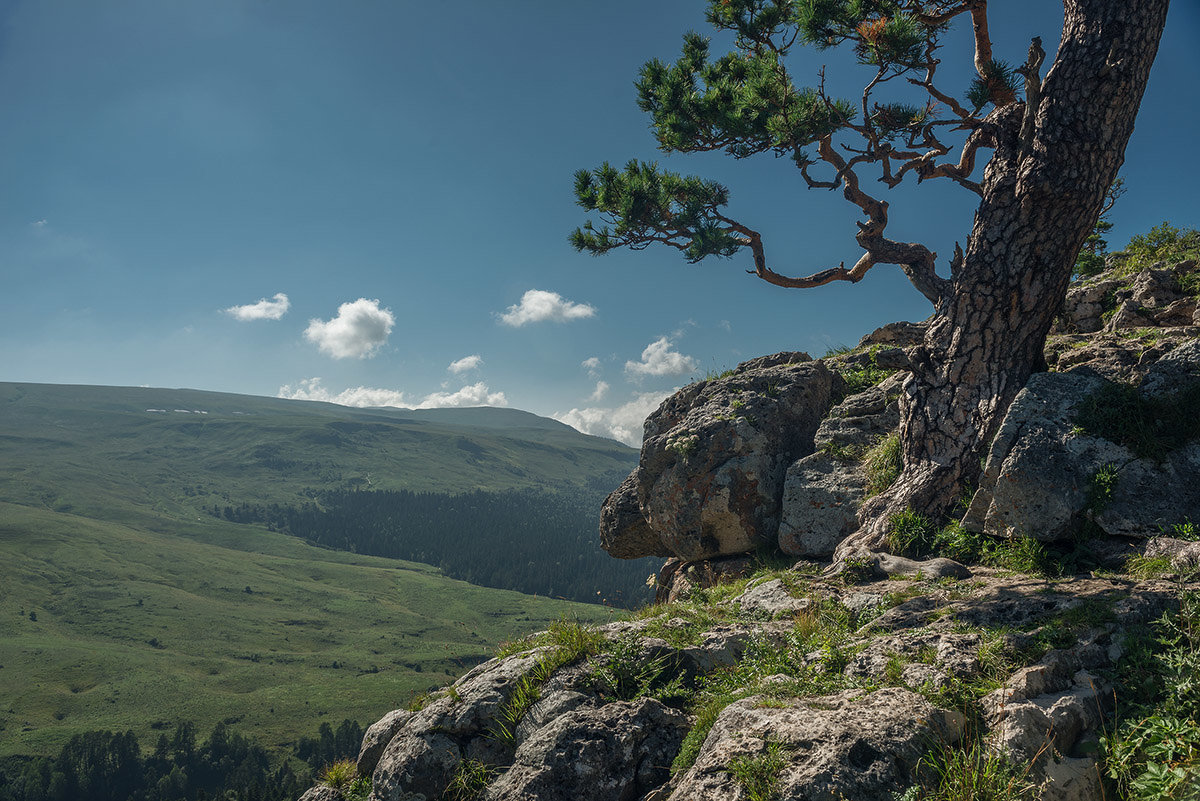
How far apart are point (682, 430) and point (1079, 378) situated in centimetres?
886

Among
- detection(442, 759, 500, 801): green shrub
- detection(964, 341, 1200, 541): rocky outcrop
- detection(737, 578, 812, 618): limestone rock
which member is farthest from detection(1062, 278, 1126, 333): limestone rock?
detection(442, 759, 500, 801): green shrub

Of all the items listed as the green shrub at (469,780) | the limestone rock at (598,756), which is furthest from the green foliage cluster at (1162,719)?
the green shrub at (469,780)

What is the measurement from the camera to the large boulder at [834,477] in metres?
13.7

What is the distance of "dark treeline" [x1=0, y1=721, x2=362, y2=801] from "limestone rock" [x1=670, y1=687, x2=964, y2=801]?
156250 mm

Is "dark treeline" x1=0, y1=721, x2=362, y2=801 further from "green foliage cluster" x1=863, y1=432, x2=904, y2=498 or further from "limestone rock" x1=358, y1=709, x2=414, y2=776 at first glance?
"green foliage cluster" x1=863, y1=432, x2=904, y2=498

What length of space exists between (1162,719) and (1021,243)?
8.50 m

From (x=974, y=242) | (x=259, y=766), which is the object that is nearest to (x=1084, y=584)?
(x=974, y=242)

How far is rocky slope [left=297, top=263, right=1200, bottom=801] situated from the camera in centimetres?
561

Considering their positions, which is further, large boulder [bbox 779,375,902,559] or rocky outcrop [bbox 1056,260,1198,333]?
large boulder [bbox 779,375,902,559]

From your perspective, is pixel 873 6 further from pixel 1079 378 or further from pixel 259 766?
pixel 259 766

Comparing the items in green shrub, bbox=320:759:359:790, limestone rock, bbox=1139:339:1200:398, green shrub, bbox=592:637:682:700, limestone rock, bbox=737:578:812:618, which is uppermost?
limestone rock, bbox=1139:339:1200:398

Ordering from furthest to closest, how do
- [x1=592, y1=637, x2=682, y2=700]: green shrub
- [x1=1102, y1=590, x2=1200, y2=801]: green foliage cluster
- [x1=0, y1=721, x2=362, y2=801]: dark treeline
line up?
[x1=0, y1=721, x2=362, y2=801]: dark treeline, [x1=592, y1=637, x2=682, y2=700]: green shrub, [x1=1102, y1=590, x2=1200, y2=801]: green foliage cluster

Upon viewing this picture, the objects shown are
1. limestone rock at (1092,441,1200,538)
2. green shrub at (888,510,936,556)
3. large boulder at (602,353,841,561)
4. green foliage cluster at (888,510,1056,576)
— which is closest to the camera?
limestone rock at (1092,441,1200,538)

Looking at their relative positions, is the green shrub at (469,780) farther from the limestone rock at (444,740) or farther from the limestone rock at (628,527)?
the limestone rock at (628,527)
